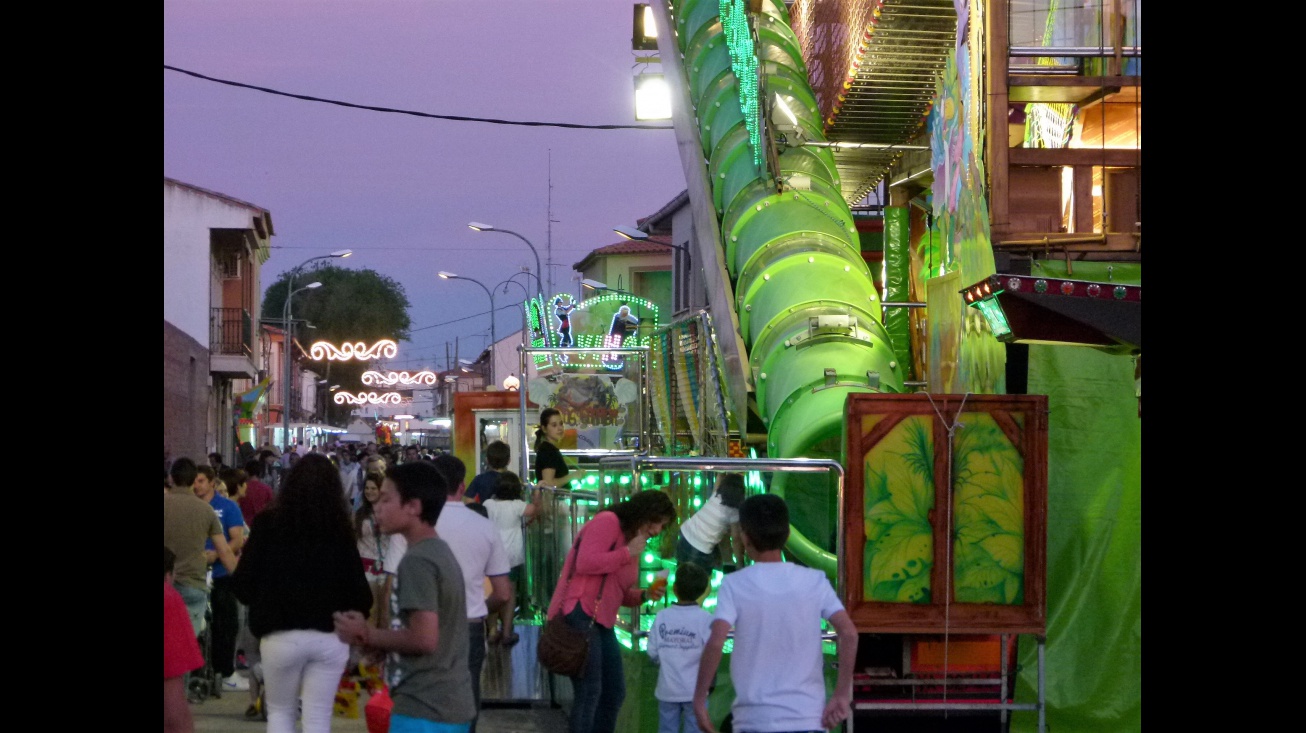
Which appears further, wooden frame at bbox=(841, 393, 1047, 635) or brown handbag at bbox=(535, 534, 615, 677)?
wooden frame at bbox=(841, 393, 1047, 635)

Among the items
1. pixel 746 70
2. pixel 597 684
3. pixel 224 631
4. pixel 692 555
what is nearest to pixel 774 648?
pixel 597 684

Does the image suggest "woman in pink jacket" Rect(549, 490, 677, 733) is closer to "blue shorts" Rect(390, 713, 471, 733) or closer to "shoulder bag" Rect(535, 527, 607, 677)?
"shoulder bag" Rect(535, 527, 607, 677)

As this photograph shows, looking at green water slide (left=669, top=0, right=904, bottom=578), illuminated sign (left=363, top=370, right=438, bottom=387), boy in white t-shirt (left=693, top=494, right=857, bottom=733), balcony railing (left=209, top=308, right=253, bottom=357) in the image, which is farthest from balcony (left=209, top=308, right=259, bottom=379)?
boy in white t-shirt (left=693, top=494, right=857, bottom=733)

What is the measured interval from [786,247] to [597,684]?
25.1 feet

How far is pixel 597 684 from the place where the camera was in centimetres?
880

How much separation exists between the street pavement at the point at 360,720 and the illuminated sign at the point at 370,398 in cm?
8792

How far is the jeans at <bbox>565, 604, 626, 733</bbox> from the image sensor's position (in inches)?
343

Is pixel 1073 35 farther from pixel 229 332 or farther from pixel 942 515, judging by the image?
pixel 229 332

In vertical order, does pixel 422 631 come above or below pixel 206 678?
above

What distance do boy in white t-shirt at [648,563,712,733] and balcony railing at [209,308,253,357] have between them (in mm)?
38961

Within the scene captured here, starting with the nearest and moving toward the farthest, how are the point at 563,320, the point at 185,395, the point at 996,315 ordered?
the point at 996,315
the point at 185,395
the point at 563,320

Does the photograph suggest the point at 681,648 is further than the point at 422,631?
Yes
